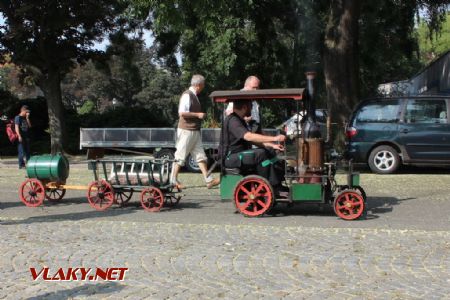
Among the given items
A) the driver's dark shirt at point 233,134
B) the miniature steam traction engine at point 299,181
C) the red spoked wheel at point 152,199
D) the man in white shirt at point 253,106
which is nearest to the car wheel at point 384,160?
the man in white shirt at point 253,106

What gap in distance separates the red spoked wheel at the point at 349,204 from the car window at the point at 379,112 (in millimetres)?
6520

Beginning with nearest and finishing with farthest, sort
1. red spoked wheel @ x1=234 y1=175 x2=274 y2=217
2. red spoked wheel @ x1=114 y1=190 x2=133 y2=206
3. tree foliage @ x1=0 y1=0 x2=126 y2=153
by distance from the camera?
red spoked wheel @ x1=234 y1=175 x2=274 y2=217 → red spoked wheel @ x1=114 y1=190 x2=133 y2=206 → tree foliage @ x1=0 y1=0 x2=126 y2=153

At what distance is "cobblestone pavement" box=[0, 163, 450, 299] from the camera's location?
16.8 ft

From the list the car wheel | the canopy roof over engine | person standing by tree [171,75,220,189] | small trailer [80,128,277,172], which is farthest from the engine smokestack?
the car wheel

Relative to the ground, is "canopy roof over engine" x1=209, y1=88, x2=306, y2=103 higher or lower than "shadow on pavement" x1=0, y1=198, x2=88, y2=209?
higher

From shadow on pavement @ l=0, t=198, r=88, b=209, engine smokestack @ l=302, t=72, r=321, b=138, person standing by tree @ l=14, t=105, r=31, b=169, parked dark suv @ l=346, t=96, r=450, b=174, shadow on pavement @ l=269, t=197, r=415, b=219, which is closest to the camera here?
engine smokestack @ l=302, t=72, r=321, b=138

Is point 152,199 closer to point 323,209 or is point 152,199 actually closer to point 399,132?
point 323,209

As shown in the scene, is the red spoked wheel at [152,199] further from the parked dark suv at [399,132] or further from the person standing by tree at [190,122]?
the parked dark suv at [399,132]

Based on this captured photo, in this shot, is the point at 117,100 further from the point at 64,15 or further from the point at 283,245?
the point at 283,245

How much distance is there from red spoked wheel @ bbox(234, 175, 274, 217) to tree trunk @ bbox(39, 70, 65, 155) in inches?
642

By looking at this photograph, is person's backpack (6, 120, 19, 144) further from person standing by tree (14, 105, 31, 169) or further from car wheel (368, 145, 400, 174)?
car wheel (368, 145, 400, 174)

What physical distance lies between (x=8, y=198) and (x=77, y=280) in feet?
19.6

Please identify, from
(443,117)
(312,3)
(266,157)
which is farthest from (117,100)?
(266,157)

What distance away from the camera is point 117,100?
68062 mm
